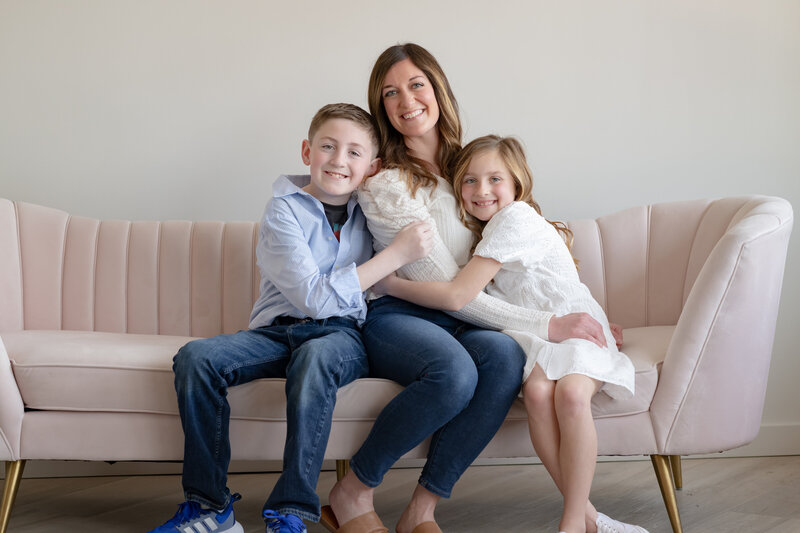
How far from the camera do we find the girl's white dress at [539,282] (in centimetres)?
152

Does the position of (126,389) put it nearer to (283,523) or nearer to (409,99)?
(283,523)

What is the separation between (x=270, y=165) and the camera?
7.98 ft

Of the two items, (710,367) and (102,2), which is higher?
(102,2)

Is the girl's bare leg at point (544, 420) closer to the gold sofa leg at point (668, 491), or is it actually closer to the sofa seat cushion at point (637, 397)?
the sofa seat cushion at point (637, 397)

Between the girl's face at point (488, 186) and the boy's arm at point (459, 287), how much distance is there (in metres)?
0.14

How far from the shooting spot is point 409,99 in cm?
180

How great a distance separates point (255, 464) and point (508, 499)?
2.61 feet

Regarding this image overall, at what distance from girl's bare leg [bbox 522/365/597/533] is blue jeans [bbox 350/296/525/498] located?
0.04m

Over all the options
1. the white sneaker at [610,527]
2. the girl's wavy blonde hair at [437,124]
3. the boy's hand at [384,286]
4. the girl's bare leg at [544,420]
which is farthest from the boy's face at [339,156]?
the white sneaker at [610,527]

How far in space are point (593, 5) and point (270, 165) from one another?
3.80 feet

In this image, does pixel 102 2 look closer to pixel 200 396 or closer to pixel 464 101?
pixel 464 101

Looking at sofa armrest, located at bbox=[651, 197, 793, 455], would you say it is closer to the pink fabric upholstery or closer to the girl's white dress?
the pink fabric upholstery

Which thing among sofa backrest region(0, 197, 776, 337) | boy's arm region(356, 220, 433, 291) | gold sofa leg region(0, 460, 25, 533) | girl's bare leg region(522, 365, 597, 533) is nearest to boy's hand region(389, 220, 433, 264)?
boy's arm region(356, 220, 433, 291)

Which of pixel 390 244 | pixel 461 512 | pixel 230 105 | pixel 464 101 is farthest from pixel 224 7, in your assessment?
pixel 461 512
